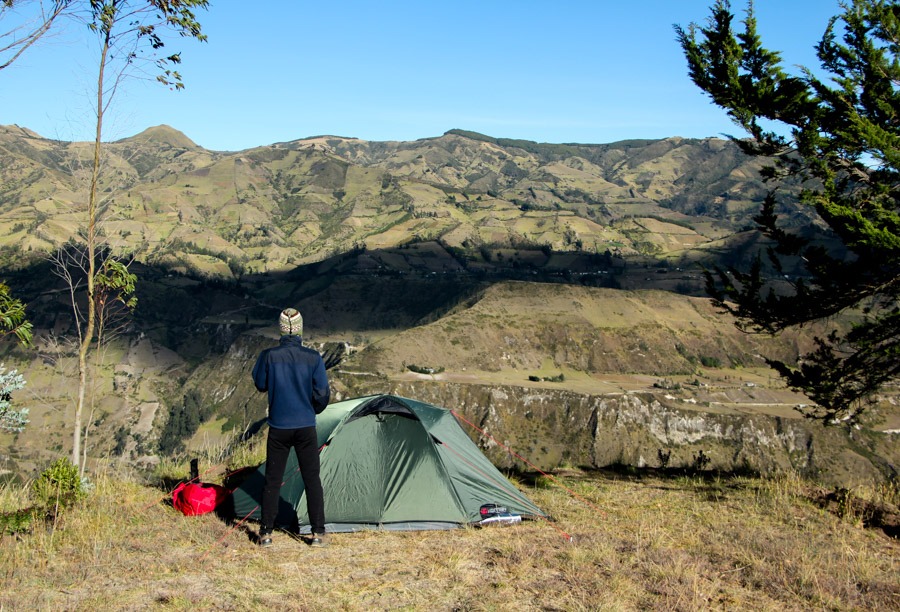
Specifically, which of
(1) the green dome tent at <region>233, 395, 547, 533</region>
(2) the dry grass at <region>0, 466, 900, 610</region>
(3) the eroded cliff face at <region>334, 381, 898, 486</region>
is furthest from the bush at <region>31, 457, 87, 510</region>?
(3) the eroded cliff face at <region>334, 381, 898, 486</region>

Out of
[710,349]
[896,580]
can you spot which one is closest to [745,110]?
[896,580]

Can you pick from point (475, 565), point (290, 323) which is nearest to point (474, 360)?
point (290, 323)

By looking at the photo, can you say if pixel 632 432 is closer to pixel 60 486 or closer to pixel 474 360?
pixel 474 360

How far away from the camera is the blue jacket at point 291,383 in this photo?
7.34 meters

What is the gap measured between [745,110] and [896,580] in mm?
8166

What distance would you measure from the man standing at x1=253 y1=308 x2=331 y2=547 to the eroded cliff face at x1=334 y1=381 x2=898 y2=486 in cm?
6545

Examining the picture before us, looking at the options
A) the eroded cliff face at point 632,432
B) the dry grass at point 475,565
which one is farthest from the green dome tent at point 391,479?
the eroded cliff face at point 632,432

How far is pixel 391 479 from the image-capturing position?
341 inches

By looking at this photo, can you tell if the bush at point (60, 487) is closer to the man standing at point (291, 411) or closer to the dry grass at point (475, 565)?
the dry grass at point (475, 565)

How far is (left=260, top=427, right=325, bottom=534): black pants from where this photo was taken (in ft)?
23.9

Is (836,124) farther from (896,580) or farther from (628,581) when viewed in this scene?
(628,581)

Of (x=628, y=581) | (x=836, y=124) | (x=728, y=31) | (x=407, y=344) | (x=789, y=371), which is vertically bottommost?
(x=407, y=344)

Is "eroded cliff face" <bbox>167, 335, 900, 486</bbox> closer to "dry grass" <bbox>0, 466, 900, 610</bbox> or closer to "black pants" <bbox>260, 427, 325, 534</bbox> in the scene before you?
"dry grass" <bbox>0, 466, 900, 610</bbox>

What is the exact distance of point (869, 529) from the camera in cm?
842
